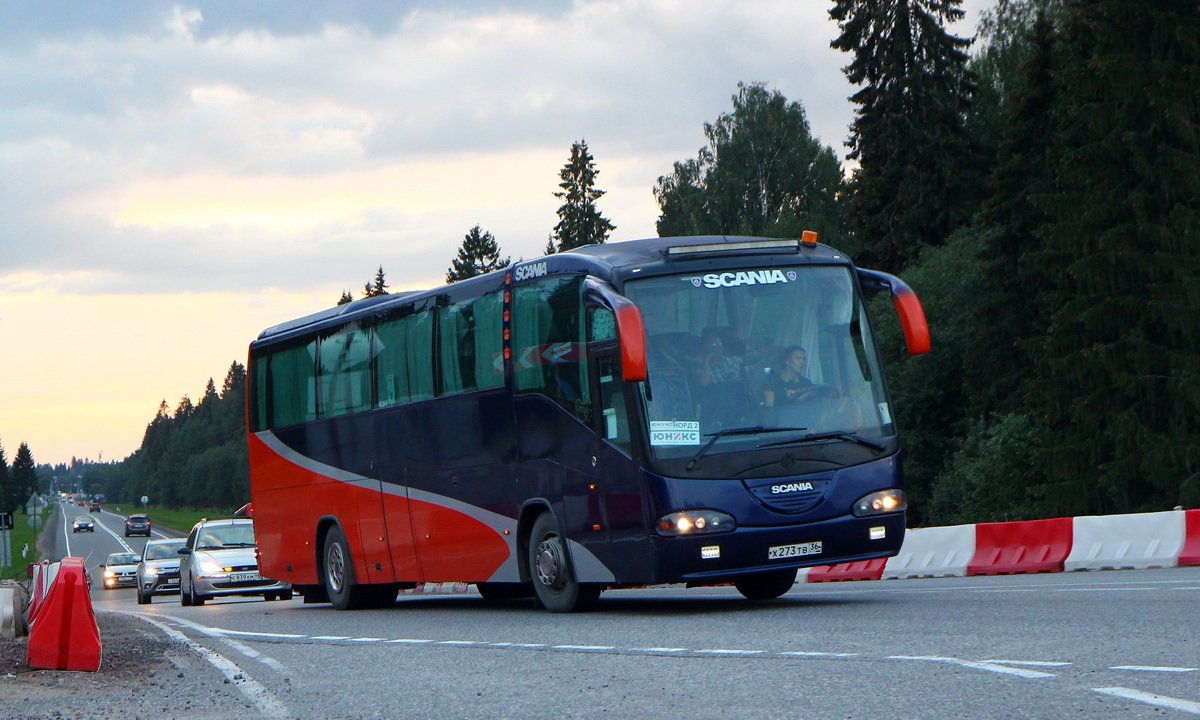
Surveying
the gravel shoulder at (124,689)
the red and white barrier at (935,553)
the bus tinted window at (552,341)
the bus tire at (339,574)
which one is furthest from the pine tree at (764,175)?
the gravel shoulder at (124,689)

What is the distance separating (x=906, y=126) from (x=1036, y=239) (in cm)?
851

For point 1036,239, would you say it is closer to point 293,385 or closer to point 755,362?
point 293,385

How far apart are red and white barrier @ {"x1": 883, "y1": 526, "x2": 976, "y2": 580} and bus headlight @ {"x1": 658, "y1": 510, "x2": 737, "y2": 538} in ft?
28.1

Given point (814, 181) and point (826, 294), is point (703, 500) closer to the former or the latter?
point (826, 294)

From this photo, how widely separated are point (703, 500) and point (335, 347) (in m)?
7.52

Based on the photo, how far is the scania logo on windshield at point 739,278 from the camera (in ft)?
42.3

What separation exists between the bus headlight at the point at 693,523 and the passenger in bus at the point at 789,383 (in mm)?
1039

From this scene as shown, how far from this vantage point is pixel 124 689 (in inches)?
364

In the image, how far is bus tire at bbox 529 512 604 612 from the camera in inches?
537

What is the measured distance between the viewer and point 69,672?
10.1 metres

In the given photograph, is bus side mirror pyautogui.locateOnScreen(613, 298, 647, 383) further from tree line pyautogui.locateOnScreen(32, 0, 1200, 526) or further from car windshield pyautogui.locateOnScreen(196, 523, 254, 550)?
tree line pyautogui.locateOnScreen(32, 0, 1200, 526)

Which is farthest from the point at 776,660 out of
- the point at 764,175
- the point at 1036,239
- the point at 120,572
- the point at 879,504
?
the point at 764,175

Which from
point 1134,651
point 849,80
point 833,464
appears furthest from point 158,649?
point 849,80

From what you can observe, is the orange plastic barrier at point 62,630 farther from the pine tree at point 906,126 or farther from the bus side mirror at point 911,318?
the pine tree at point 906,126
